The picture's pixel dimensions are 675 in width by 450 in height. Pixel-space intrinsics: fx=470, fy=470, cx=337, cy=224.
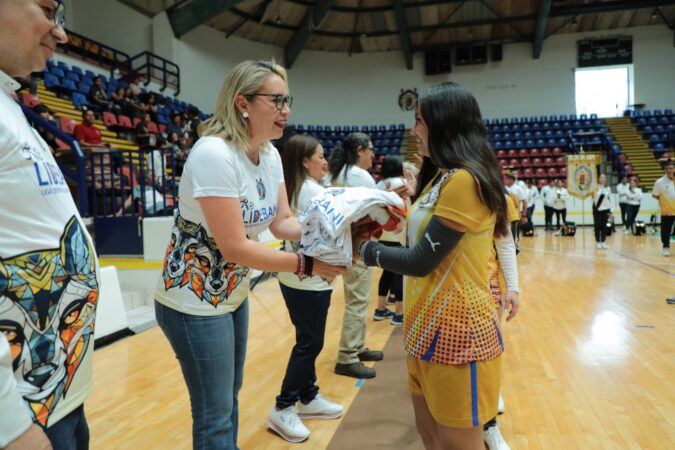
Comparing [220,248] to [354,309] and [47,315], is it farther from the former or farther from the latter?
[354,309]

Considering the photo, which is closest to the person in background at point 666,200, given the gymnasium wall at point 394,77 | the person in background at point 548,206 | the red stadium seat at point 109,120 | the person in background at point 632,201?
the person in background at point 632,201

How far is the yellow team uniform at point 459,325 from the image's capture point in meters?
1.28

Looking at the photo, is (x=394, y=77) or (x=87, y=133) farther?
(x=394, y=77)

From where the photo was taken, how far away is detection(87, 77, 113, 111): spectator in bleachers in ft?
34.5

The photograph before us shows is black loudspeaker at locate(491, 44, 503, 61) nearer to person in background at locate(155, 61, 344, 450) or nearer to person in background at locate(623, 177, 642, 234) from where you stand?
person in background at locate(623, 177, 642, 234)

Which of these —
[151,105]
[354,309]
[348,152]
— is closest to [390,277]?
[354,309]

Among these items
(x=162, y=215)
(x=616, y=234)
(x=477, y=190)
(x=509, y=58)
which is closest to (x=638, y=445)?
(x=477, y=190)

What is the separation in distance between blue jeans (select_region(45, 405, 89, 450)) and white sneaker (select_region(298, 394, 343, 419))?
1667mm

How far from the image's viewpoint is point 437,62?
19641 millimetres

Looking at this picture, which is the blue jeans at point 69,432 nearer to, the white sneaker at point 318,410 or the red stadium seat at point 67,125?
the white sneaker at point 318,410

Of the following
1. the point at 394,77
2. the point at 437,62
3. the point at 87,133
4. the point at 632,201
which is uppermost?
the point at 437,62

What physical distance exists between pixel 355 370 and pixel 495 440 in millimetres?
1154

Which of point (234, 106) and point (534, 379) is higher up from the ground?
point (234, 106)

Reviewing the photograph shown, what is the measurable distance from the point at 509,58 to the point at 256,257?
68.2 feet
